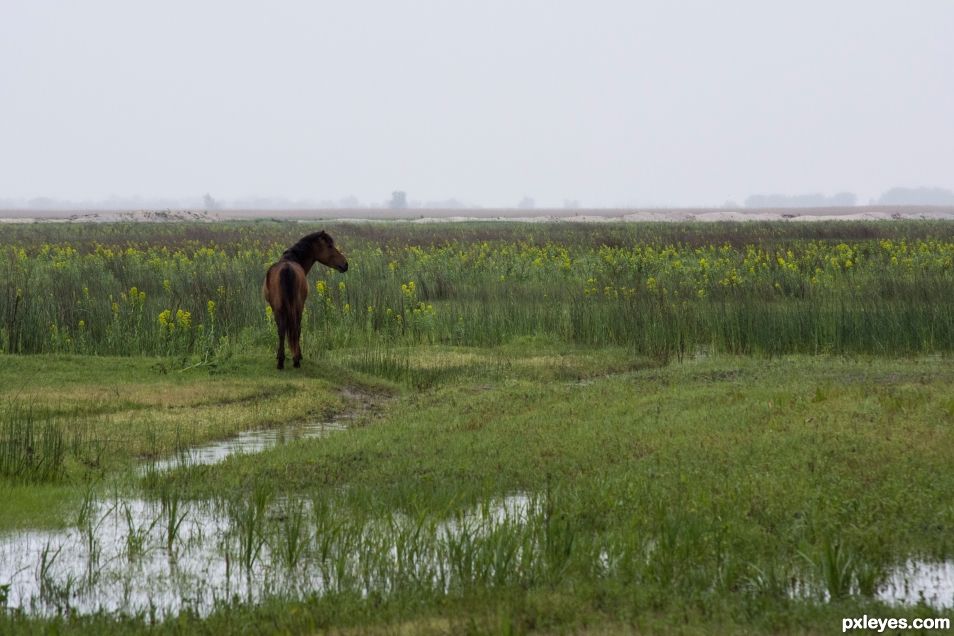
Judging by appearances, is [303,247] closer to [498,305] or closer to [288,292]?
[288,292]

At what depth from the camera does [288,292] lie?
15953mm

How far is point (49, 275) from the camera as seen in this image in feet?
77.0

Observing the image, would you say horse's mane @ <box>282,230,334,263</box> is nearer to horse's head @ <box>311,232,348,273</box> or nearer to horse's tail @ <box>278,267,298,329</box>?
horse's head @ <box>311,232,348,273</box>

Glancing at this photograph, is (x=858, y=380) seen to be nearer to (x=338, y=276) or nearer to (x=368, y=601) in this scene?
(x=368, y=601)

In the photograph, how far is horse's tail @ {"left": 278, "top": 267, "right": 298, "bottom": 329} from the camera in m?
15.9

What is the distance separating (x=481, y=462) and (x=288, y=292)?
672 centimetres

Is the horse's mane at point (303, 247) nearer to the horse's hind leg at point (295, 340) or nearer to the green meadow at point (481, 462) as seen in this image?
the horse's hind leg at point (295, 340)

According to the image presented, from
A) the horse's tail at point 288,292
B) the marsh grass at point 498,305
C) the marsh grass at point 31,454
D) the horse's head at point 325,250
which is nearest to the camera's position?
the marsh grass at point 31,454

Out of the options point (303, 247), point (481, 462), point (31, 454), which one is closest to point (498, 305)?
point (303, 247)

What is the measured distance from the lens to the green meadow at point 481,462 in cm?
648

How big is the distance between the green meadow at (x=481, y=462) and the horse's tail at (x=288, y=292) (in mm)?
822

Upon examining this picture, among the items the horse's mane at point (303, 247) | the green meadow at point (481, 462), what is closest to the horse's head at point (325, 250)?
the horse's mane at point (303, 247)

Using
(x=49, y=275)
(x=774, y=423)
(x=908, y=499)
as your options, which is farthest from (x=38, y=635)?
(x=49, y=275)

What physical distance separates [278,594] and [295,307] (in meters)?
9.54
